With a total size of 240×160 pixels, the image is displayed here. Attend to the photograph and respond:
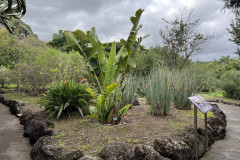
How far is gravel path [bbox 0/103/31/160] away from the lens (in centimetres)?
372

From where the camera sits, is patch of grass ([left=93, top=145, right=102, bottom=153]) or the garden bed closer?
patch of grass ([left=93, top=145, right=102, bottom=153])

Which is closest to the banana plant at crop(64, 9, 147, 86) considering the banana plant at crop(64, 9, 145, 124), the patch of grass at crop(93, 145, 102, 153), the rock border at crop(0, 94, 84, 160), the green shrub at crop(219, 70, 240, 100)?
the banana plant at crop(64, 9, 145, 124)

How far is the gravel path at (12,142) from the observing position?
3.72 meters

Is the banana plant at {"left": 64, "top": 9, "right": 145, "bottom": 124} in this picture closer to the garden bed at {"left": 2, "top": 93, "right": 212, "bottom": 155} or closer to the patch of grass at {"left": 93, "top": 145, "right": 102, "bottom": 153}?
the garden bed at {"left": 2, "top": 93, "right": 212, "bottom": 155}

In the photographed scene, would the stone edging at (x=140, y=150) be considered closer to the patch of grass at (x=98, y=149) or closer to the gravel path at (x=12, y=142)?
the patch of grass at (x=98, y=149)

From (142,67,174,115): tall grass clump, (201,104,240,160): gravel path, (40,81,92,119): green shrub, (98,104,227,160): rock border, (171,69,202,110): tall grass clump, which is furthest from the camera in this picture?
(171,69,202,110): tall grass clump

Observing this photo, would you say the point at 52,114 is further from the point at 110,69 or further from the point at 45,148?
the point at 45,148

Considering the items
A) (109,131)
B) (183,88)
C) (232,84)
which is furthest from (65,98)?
(232,84)

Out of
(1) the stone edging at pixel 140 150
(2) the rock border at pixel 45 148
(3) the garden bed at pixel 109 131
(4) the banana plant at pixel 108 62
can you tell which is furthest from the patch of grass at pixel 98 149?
(4) the banana plant at pixel 108 62

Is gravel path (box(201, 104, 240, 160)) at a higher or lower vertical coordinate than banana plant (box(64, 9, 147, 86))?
lower

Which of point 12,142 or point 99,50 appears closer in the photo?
point 12,142

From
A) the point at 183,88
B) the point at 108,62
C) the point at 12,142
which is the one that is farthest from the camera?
the point at 183,88

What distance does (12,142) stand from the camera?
14.5 ft

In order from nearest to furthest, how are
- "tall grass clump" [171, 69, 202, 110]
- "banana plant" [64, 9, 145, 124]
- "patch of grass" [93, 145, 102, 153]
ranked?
"patch of grass" [93, 145, 102, 153]
"banana plant" [64, 9, 145, 124]
"tall grass clump" [171, 69, 202, 110]
